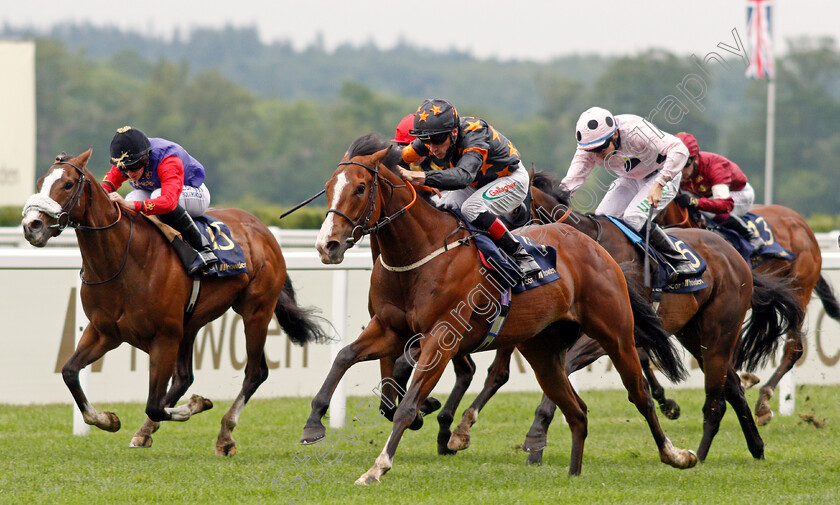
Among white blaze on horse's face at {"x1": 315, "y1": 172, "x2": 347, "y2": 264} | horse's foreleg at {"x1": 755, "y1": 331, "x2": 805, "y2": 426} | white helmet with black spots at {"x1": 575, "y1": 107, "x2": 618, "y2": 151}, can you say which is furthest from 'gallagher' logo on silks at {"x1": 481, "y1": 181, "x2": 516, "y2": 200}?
horse's foreleg at {"x1": 755, "y1": 331, "x2": 805, "y2": 426}

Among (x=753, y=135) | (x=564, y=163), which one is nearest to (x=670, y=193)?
(x=753, y=135)

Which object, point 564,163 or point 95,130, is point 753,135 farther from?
point 95,130

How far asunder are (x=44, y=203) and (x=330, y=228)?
1.67 m

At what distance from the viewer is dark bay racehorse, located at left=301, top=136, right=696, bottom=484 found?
4781 millimetres

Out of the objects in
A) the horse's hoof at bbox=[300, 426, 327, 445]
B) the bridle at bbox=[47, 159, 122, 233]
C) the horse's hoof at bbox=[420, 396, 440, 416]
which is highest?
the bridle at bbox=[47, 159, 122, 233]

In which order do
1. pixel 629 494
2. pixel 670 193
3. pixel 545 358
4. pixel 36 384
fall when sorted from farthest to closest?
1. pixel 36 384
2. pixel 670 193
3. pixel 545 358
4. pixel 629 494

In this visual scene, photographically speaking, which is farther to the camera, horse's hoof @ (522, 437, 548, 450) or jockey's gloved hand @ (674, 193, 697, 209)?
jockey's gloved hand @ (674, 193, 697, 209)

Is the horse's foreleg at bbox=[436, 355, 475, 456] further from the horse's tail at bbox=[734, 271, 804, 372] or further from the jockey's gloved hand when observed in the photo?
the jockey's gloved hand

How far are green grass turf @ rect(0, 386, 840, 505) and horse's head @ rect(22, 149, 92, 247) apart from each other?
1.21m

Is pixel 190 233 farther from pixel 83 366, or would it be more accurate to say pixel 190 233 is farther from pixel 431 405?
pixel 431 405

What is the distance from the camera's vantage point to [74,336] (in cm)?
752

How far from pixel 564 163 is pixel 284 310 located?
52.7 m

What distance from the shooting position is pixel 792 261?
8.52m

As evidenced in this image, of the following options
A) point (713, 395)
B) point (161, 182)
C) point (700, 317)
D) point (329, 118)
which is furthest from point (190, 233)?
point (329, 118)
